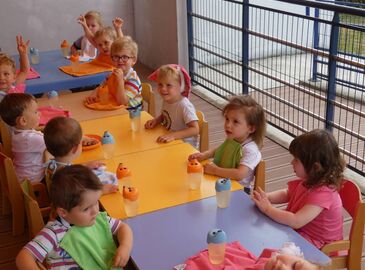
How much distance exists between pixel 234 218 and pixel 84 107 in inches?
79.5

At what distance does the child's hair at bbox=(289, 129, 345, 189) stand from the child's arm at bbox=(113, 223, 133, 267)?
2.87 feet

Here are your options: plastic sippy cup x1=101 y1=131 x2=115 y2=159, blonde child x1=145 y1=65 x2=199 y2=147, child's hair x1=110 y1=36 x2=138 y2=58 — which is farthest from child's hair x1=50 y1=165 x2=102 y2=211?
child's hair x1=110 y1=36 x2=138 y2=58

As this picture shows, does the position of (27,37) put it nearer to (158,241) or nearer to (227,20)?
(227,20)

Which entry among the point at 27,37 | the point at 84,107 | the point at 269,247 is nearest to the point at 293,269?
the point at 269,247

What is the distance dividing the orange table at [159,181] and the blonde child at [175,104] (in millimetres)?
412

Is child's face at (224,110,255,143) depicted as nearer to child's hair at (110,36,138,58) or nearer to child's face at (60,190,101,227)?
child's face at (60,190,101,227)

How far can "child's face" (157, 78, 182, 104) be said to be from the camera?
138 inches

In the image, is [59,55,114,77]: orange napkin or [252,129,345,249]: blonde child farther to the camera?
[59,55,114,77]: orange napkin

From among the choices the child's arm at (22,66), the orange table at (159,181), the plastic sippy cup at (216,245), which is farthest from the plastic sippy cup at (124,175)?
the child's arm at (22,66)

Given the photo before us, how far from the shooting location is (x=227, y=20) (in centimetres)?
631

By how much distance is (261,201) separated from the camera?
7.53 feet

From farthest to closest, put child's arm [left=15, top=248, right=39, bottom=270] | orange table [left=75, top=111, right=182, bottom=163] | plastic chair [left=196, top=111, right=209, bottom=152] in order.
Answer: plastic chair [left=196, top=111, right=209, bottom=152], orange table [left=75, top=111, right=182, bottom=163], child's arm [left=15, top=248, right=39, bottom=270]

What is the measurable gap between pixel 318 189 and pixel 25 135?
6.32 ft

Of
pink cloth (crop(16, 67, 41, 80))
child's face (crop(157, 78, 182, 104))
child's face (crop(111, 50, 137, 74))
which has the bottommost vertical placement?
pink cloth (crop(16, 67, 41, 80))
